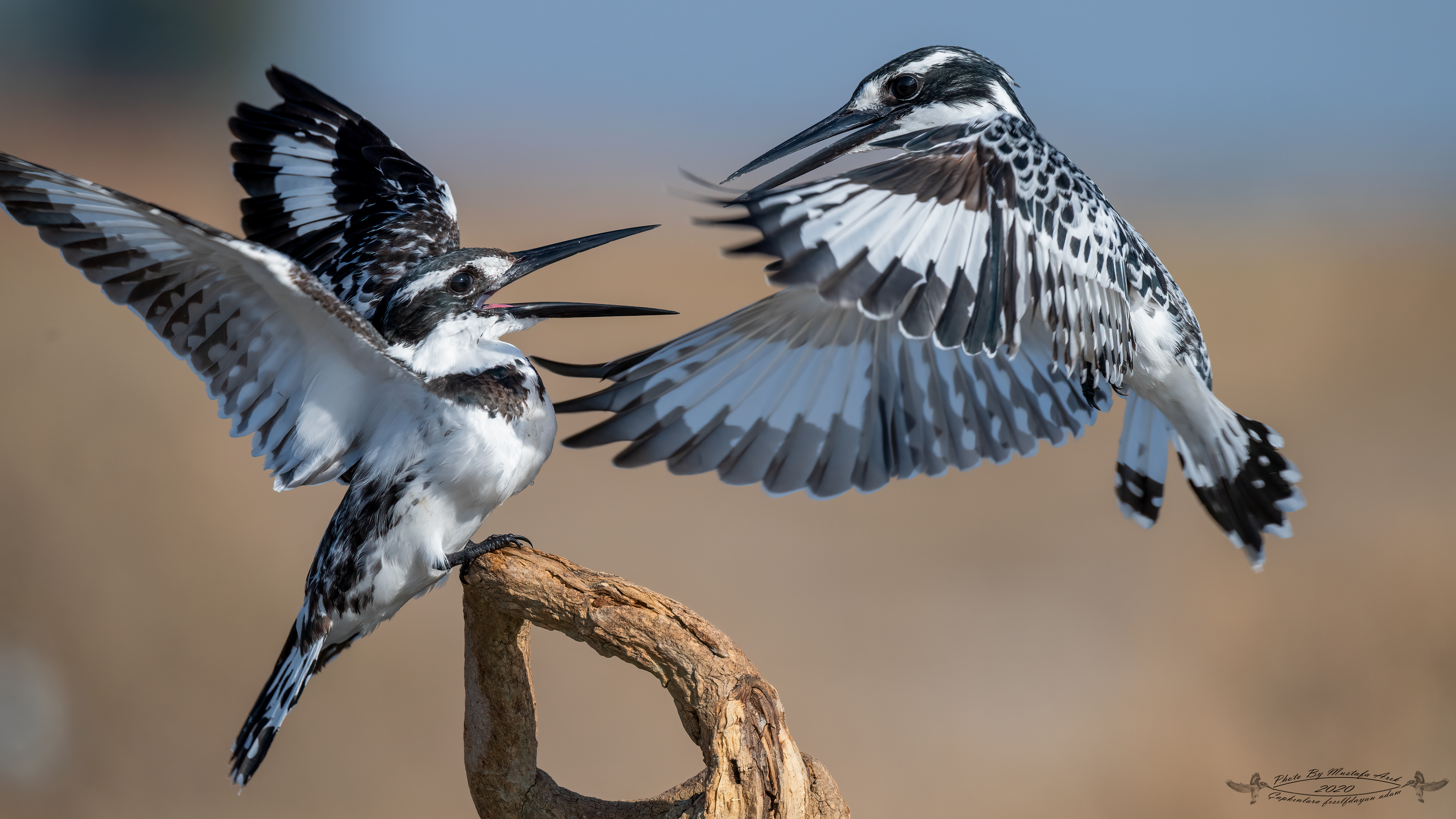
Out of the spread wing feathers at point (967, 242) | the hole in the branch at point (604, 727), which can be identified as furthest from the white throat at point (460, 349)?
the hole in the branch at point (604, 727)

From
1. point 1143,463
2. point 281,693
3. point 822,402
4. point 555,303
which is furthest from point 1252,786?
point 281,693

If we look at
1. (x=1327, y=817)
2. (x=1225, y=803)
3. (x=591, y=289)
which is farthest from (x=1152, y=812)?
(x=591, y=289)

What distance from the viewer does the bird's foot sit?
7.87ft

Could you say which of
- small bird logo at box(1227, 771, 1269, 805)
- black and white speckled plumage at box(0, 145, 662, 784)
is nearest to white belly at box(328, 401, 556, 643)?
black and white speckled plumage at box(0, 145, 662, 784)

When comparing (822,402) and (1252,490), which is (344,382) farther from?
(1252,490)

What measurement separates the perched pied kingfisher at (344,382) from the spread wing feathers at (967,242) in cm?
57

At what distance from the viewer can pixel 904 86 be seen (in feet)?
9.02

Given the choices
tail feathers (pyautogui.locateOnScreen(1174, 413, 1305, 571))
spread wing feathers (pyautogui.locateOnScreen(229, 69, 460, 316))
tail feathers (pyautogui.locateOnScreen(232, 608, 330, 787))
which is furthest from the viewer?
spread wing feathers (pyautogui.locateOnScreen(229, 69, 460, 316))

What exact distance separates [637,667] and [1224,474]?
1.76 metres

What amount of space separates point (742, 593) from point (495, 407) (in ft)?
15.1

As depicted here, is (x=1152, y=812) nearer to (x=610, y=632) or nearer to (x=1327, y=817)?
(x=1327, y=817)

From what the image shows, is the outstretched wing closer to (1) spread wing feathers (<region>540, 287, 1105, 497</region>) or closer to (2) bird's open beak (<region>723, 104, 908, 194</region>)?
(1) spread wing feathers (<region>540, 287, 1105, 497</region>)

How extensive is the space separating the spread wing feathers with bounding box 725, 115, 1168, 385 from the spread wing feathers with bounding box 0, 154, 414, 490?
3.12 feet

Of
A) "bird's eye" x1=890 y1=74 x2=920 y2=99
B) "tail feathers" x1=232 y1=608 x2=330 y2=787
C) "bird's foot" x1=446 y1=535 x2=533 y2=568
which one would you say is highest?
"bird's eye" x1=890 y1=74 x2=920 y2=99
